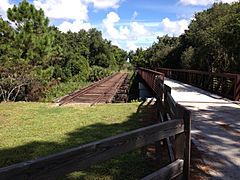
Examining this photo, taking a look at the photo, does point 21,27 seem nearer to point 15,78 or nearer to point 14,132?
point 15,78

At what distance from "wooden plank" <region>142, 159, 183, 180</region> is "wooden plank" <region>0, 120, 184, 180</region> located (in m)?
0.32

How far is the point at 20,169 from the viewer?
6.91 ft

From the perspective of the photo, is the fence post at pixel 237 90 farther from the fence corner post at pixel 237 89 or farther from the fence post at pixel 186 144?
the fence post at pixel 186 144

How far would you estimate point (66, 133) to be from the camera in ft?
29.9

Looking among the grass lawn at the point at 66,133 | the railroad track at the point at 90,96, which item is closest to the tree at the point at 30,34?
the railroad track at the point at 90,96

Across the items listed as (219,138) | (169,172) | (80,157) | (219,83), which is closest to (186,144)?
(169,172)

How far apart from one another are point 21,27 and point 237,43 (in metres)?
15.7

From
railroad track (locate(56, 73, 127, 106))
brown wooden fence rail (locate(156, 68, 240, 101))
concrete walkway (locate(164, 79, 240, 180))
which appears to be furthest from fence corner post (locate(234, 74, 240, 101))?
railroad track (locate(56, 73, 127, 106))

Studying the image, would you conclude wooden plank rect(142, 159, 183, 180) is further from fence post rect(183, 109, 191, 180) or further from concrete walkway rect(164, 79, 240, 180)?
concrete walkway rect(164, 79, 240, 180)

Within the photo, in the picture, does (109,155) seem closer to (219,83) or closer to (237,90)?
(237,90)

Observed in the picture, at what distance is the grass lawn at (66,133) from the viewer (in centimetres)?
579

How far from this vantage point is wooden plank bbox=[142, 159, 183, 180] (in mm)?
3298

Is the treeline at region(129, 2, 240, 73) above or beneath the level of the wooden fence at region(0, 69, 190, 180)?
above

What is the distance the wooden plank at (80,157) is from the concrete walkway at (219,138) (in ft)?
6.57
